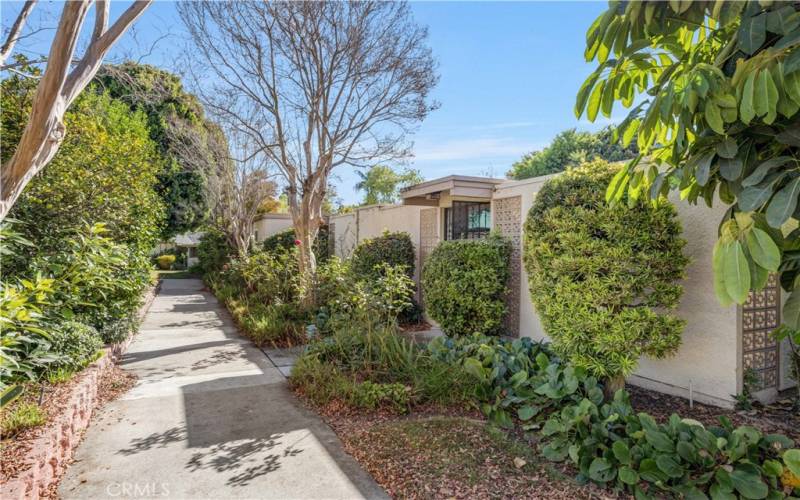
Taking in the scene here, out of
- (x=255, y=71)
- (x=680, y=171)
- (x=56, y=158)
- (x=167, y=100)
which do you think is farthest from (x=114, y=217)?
(x=167, y=100)

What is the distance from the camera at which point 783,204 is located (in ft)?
6.39

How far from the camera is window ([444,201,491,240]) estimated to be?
8.21m

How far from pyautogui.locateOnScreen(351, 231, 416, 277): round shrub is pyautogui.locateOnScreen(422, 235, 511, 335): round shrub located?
2254 mm

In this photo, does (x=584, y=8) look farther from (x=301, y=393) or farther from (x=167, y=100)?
(x=167, y=100)

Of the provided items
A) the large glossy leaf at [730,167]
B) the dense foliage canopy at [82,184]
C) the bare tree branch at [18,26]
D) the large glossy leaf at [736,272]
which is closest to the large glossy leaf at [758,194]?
the large glossy leaf at [730,167]

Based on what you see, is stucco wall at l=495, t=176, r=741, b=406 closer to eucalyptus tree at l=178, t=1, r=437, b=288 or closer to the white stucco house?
the white stucco house

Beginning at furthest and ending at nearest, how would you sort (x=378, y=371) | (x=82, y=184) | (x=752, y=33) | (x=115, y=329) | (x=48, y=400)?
(x=115, y=329)
(x=82, y=184)
(x=378, y=371)
(x=48, y=400)
(x=752, y=33)

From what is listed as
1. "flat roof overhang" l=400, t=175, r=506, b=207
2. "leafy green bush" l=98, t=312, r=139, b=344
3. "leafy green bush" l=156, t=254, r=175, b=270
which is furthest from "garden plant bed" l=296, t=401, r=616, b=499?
"leafy green bush" l=156, t=254, r=175, b=270

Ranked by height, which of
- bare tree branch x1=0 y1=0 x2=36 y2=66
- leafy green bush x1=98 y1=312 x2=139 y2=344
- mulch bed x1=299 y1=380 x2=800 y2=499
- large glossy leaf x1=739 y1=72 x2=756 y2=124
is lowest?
mulch bed x1=299 y1=380 x2=800 y2=499

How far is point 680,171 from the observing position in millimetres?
2516

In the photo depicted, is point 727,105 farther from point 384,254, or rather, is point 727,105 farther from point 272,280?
point 272,280

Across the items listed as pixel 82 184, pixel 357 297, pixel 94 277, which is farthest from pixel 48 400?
pixel 357 297

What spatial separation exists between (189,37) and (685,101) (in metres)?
9.50

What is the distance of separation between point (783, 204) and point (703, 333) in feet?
10.7
